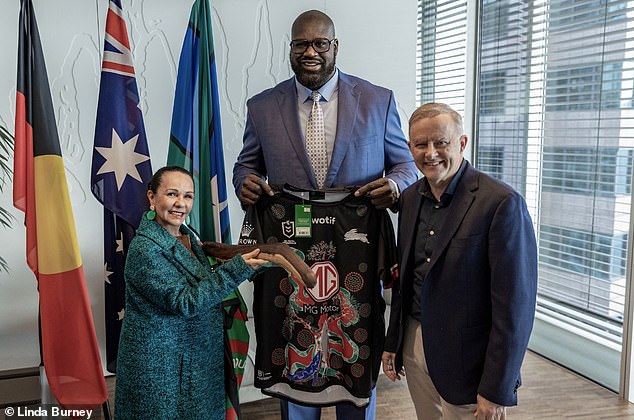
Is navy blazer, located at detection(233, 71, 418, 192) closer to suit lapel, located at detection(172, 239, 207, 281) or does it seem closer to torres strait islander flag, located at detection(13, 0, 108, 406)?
suit lapel, located at detection(172, 239, 207, 281)

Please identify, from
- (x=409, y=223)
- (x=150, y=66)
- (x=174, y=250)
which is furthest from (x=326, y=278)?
(x=150, y=66)

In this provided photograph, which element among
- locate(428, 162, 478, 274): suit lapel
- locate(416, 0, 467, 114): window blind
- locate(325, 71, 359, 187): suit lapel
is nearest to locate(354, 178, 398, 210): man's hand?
locate(325, 71, 359, 187): suit lapel

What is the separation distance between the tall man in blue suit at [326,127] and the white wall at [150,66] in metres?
1.18

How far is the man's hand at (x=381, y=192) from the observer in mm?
2164

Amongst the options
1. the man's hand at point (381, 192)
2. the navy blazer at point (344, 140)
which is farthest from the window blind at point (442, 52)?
the man's hand at point (381, 192)

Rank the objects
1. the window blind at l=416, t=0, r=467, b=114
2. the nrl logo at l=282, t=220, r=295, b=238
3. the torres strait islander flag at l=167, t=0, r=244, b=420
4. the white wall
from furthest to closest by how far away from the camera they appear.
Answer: the window blind at l=416, t=0, r=467, b=114 → the white wall → the torres strait islander flag at l=167, t=0, r=244, b=420 → the nrl logo at l=282, t=220, r=295, b=238

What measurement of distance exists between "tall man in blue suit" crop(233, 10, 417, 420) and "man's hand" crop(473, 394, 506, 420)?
0.79 metres

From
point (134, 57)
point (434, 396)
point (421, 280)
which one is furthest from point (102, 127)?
point (434, 396)

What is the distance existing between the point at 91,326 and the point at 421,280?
59.7 inches

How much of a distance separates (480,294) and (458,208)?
0.27 metres

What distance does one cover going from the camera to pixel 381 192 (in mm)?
2160

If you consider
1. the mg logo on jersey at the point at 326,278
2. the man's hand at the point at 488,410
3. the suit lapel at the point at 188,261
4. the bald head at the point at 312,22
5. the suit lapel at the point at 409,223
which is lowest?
the man's hand at the point at 488,410

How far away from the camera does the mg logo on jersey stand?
2262mm

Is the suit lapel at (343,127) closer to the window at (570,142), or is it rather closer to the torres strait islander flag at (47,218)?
the torres strait islander flag at (47,218)
